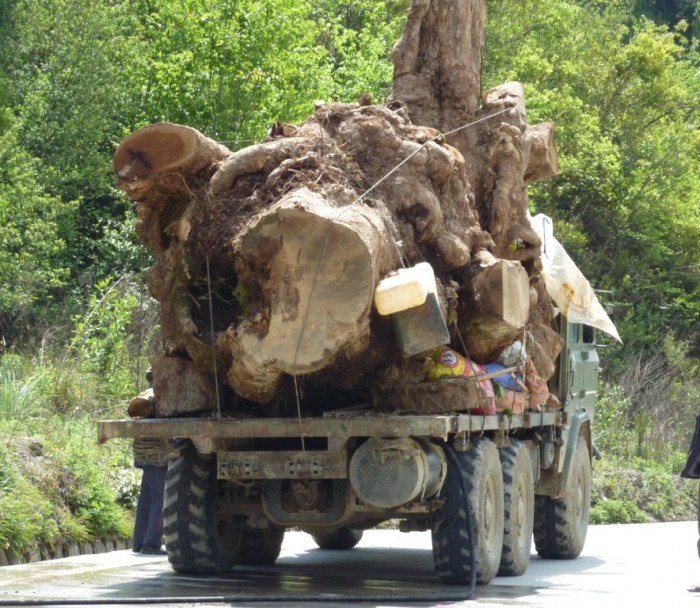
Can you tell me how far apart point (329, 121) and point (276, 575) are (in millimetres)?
3916

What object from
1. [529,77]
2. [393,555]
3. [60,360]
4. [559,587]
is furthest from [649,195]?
[559,587]

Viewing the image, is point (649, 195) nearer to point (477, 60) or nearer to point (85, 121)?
point (85, 121)

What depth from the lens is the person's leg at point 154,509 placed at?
1470 centimetres

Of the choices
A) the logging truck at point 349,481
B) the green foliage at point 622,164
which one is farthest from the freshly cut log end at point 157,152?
the green foliage at point 622,164

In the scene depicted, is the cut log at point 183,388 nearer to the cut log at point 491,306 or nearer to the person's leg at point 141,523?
the cut log at point 491,306

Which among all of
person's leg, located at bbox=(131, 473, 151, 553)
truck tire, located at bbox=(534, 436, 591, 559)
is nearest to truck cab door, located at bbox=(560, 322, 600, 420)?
truck tire, located at bbox=(534, 436, 591, 559)

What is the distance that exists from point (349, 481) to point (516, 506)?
212cm

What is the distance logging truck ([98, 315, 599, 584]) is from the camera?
10844mm

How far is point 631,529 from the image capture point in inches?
803

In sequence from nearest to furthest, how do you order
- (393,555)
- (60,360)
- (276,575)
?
1. (276,575)
2. (393,555)
3. (60,360)

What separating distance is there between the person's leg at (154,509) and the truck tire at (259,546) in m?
1.46

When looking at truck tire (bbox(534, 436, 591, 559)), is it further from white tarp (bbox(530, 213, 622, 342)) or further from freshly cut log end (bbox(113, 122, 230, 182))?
freshly cut log end (bbox(113, 122, 230, 182))

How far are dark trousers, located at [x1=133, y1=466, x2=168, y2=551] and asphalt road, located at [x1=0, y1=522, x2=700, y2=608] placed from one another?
0.25 meters

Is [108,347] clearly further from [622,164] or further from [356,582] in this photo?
[622,164]
